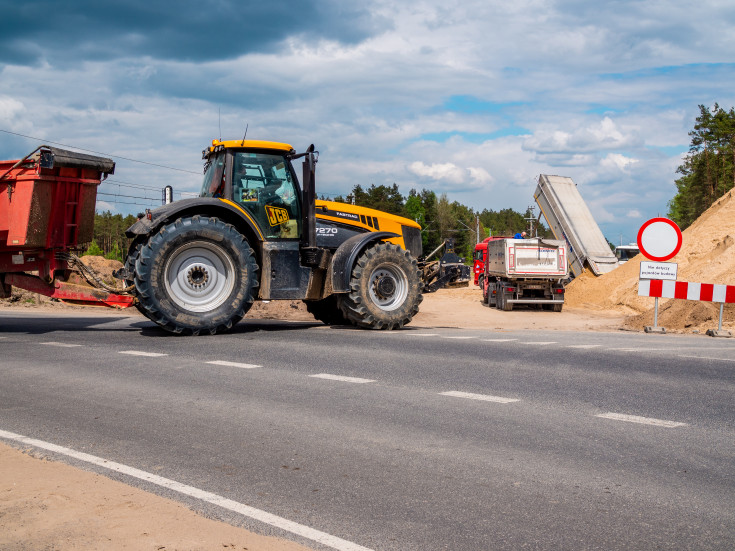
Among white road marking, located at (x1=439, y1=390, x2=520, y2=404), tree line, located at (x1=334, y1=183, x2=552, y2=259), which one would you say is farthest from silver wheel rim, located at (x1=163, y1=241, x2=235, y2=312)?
tree line, located at (x1=334, y1=183, x2=552, y2=259)

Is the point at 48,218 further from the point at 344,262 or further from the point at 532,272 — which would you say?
the point at 532,272

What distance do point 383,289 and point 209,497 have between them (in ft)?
28.7

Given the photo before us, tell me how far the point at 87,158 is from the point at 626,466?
369 inches

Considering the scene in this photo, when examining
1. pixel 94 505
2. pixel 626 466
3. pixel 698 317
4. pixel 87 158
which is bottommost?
pixel 94 505

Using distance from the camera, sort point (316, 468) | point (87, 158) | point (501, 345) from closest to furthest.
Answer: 1. point (316, 468)
2. point (501, 345)
3. point (87, 158)

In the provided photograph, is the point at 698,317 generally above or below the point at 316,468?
above

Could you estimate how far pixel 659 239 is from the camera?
608 inches

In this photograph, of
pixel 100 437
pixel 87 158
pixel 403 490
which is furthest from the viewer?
pixel 87 158

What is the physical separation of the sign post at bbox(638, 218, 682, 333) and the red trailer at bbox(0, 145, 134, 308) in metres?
10.1

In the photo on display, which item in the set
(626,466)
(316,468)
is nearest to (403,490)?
(316,468)

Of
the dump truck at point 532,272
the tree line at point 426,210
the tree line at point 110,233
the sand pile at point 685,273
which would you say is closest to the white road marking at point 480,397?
the sand pile at point 685,273

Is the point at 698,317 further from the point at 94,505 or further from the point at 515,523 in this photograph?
the point at 94,505

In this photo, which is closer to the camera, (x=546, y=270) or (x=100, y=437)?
(x=100, y=437)

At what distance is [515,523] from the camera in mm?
3920
